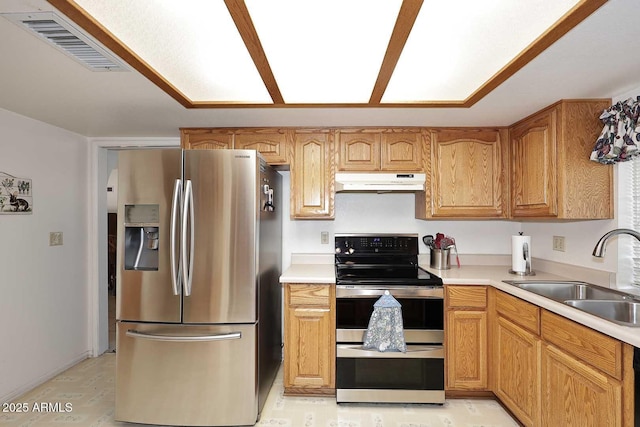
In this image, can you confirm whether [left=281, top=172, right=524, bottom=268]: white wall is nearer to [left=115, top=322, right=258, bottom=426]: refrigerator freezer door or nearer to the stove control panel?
the stove control panel

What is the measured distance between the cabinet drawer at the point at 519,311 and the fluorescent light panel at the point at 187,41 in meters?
1.93

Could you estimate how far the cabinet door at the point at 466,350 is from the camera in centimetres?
246

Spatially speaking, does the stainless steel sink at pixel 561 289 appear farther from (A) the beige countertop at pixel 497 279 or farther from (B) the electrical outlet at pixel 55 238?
(B) the electrical outlet at pixel 55 238

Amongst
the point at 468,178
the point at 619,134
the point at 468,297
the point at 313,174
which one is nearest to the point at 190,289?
the point at 313,174

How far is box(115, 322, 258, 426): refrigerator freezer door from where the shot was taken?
215 cm

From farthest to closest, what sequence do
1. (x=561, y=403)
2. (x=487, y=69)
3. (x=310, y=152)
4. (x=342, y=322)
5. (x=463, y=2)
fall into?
Result: (x=310, y=152) < (x=342, y=322) < (x=487, y=69) < (x=561, y=403) < (x=463, y=2)

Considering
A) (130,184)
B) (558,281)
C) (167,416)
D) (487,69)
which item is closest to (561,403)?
(558,281)

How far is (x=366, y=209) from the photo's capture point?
3.18 metres

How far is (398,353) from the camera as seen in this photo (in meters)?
2.42

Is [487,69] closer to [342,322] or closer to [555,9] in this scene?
[555,9]

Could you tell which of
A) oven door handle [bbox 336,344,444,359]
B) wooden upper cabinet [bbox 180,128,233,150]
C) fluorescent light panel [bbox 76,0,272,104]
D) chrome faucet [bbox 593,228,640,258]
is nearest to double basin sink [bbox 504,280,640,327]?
chrome faucet [bbox 593,228,640,258]

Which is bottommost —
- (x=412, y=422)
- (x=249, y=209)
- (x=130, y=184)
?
(x=412, y=422)

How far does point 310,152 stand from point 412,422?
198cm

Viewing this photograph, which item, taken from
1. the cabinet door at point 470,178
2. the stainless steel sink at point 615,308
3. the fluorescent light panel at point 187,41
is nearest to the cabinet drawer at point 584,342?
the stainless steel sink at point 615,308
